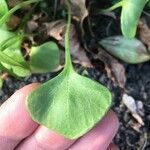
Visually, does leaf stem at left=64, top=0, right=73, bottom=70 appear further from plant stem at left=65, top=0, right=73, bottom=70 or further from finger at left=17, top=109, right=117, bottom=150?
finger at left=17, top=109, right=117, bottom=150

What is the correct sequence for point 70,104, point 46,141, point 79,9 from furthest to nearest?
point 79,9, point 46,141, point 70,104

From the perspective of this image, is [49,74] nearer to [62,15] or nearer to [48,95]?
[62,15]

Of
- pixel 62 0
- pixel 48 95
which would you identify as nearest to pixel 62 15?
pixel 62 0

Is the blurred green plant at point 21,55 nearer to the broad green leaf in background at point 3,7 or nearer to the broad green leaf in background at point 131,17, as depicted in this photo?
the broad green leaf in background at point 3,7

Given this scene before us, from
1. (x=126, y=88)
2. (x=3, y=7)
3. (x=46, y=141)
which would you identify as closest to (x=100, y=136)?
(x=46, y=141)

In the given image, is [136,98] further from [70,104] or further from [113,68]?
[70,104]

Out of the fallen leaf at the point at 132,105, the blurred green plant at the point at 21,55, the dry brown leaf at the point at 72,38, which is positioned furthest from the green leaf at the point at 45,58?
the fallen leaf at the point at 132,105

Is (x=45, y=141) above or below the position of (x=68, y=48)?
below
